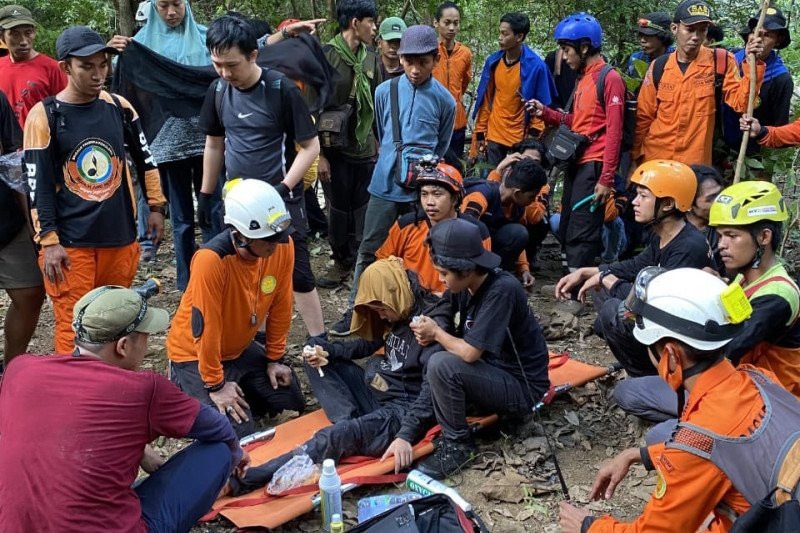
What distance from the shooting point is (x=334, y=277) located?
670 cm

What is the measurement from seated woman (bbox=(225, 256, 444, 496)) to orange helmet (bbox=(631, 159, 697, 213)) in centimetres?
153

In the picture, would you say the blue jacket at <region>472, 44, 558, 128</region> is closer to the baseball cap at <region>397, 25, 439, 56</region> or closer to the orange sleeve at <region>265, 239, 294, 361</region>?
the baseball cap at <region>397, 25, 439, 56</region>

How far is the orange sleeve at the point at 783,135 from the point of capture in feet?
18.1

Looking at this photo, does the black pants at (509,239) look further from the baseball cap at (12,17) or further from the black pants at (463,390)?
the baseball cap at (12,17)

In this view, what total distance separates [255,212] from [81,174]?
1236 mm

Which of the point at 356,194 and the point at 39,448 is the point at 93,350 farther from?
the point at 356,194

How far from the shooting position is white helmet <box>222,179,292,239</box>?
3.89m

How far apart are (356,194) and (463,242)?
3021 millimetres

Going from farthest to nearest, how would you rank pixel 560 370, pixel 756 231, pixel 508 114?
1. pixel 508 114
2. pixel 560 370
3. pixel 756 231

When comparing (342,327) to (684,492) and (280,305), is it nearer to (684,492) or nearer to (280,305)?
(280,305)

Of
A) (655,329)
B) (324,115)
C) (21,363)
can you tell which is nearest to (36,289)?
(21,363)

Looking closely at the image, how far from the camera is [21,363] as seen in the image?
281 centimetres

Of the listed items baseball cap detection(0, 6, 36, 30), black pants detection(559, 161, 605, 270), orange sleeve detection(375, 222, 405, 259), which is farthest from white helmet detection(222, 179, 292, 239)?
black pants detection(559, 161, 605, 270)

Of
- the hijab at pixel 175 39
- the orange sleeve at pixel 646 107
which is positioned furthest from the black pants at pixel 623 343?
the hijab at pixel 175 39
